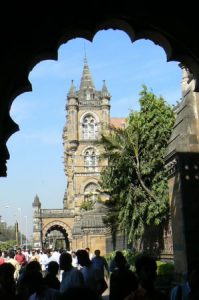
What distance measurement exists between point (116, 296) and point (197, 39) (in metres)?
3.03

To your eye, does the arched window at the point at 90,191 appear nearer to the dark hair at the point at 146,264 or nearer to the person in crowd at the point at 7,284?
the person in crowd at the point at 7,284

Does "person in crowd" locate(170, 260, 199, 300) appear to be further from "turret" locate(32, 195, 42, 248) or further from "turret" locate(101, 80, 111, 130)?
"turret" locate(101, 80, 111, 130)

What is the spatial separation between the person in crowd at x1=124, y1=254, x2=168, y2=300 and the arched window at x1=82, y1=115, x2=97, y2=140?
8322 cm

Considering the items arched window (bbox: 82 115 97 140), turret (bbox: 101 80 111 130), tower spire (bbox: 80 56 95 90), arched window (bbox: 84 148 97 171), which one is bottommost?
arched window (bbox: 84 148 97 171)

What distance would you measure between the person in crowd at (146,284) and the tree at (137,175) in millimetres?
18611

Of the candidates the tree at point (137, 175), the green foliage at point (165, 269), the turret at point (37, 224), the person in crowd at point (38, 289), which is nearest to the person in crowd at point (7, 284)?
the person in crowd at point (38, 289)

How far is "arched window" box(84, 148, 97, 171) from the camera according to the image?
8681 centimetres

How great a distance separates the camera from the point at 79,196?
276 feet

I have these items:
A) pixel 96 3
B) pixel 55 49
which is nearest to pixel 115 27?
pixel 96 3

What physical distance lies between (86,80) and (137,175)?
6952cm

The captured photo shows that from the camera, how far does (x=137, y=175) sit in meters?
24.3

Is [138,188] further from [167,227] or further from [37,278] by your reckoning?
[37,278]

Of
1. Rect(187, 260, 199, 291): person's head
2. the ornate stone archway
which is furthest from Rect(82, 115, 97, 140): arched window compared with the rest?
Rect(187, 260, 199, 291): person's head

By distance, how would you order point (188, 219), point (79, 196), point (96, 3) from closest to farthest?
point (96, 3), point (188, 219), point (79, 196)
